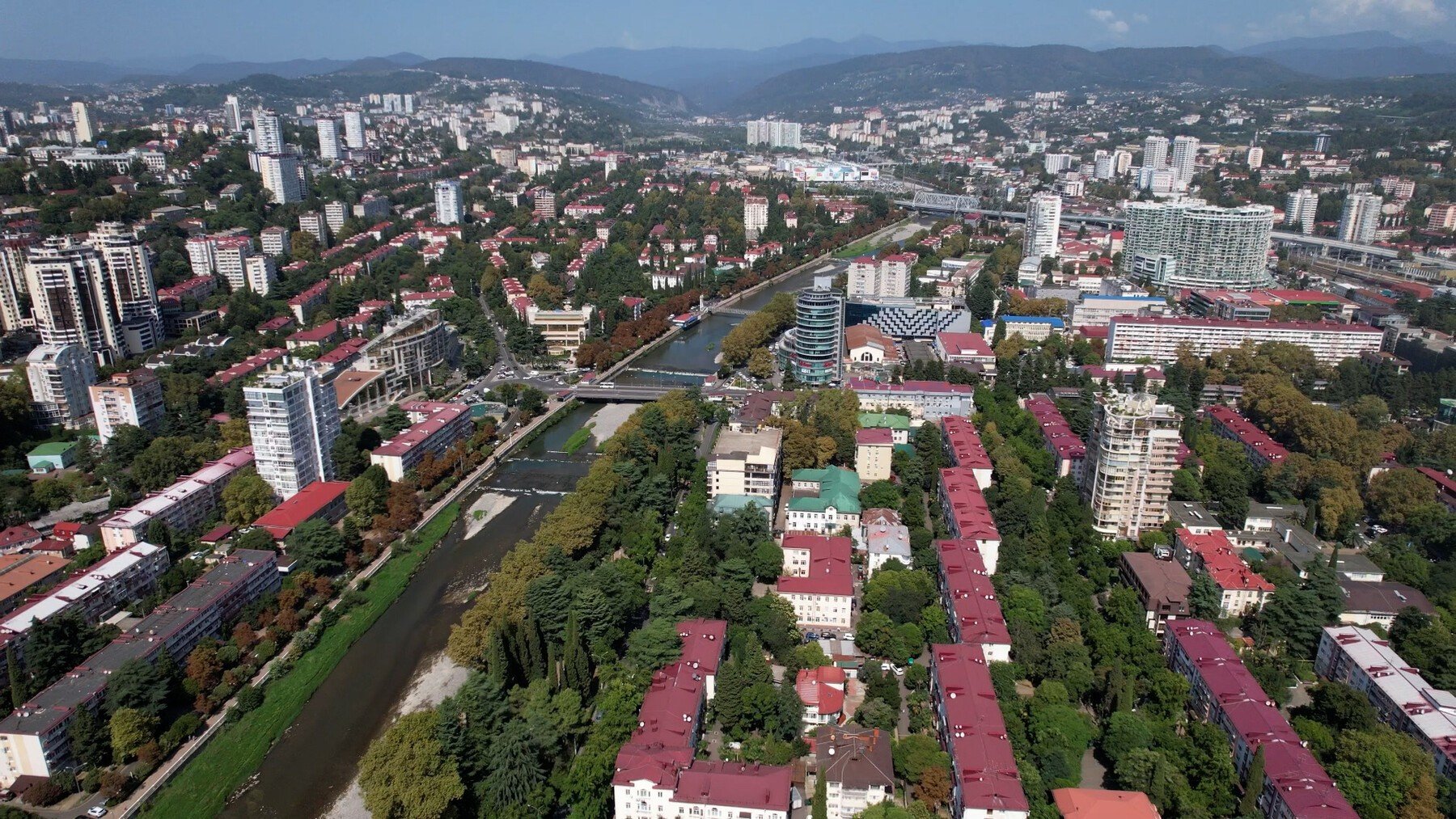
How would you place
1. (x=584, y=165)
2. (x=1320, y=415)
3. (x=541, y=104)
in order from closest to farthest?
1. (x=1320, y=415)
2. (x=584, y=165)
3. (x=541, y=104)

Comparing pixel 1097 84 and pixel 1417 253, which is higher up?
pixel 1097 84

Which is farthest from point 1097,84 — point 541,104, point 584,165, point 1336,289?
point 1336,289

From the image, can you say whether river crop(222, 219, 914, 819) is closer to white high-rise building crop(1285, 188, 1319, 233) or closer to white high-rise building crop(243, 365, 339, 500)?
white high-rise building crop(243, 365, 339, 500)

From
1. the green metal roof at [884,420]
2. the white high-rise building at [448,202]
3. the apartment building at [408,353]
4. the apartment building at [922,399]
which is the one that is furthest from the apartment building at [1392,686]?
the white high-rise building at [448,202]

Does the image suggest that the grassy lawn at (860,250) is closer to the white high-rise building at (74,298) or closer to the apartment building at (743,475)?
the apartment building at (743,475)

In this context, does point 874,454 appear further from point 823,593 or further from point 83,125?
point 83,125

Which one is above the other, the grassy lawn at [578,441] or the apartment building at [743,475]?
the apartment building at [743,475]

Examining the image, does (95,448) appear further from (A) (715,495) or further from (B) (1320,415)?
(B) (1320,415)
